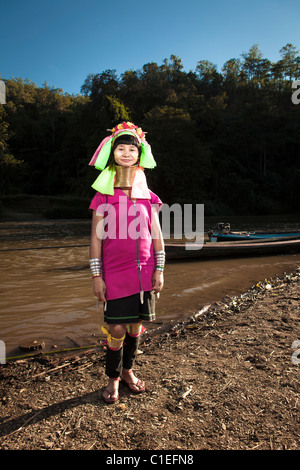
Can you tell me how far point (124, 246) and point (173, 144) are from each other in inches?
1271

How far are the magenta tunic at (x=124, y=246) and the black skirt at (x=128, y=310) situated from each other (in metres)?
0.05

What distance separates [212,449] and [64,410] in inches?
37.2

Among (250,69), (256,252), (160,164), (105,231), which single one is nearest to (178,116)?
(160,164)

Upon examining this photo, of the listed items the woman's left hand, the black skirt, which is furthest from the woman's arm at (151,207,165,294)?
the black skirt

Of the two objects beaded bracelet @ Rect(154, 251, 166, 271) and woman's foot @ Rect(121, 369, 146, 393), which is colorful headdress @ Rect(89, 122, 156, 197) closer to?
beaded bracelet @ Rect(154, 251, 166, 271)

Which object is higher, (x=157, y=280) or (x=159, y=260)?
(x=159, y=260)

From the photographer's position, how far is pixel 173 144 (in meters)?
33.0

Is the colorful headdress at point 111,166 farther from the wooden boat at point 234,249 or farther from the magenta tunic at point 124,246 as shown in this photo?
the wooden boat at point 234,249

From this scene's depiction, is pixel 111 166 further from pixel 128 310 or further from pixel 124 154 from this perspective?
pixel 128 310

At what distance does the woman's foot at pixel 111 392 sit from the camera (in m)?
2.15

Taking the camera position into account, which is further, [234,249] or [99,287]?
[234,249]

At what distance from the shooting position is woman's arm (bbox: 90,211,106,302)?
7.14 feet

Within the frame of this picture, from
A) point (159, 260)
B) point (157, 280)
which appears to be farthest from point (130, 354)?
point (159, 260)
